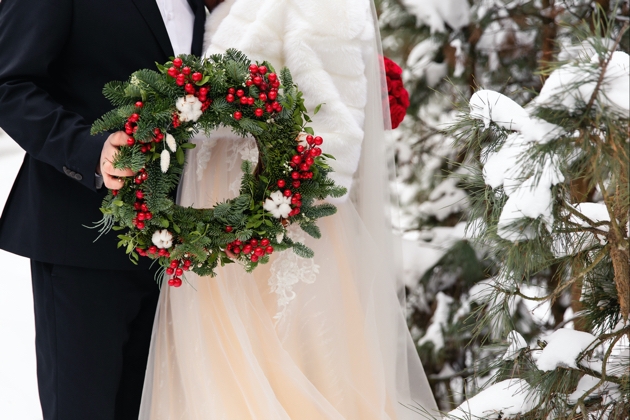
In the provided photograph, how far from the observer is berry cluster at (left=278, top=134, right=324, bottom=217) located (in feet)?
4.29

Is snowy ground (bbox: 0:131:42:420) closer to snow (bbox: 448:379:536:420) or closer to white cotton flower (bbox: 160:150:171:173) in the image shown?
white cotton flower (bbox: 160:150:171:173)

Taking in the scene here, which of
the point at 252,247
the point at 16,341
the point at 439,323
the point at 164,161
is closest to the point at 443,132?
the point at 439,323

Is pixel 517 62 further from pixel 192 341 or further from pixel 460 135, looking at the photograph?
pixel 192 341

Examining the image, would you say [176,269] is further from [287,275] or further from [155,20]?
[155,20]

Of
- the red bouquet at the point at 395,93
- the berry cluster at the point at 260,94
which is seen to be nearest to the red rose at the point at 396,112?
the red bouquet at the point at 395,93

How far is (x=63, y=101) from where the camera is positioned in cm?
143

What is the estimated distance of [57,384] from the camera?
145 cm

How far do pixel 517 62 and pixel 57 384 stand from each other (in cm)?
189

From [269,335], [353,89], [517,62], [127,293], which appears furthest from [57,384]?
[517,62]

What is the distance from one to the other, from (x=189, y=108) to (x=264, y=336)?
1.92 ft

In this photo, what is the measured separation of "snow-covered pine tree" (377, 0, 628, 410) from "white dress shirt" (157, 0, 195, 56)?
1086 mm

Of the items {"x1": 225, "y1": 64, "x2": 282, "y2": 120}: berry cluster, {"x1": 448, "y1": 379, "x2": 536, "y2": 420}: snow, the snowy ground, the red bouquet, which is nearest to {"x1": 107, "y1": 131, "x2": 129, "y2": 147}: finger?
{"x1": 225, "y1": 64, "x2": 282, "y2": 120}: berry cluster

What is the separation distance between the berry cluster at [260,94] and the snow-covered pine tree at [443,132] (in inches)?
45.5

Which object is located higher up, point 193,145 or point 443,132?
point 443,132
